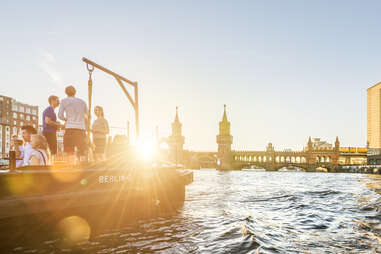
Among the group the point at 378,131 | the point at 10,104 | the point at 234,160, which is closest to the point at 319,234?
the point at 10,104

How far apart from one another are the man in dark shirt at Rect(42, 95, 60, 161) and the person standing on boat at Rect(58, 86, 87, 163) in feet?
0.92

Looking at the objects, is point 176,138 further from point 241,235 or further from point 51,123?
point 51,123

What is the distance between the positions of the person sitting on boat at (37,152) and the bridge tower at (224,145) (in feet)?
395

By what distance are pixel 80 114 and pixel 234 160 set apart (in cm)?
12716

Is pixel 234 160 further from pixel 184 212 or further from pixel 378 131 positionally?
pixel 184 212

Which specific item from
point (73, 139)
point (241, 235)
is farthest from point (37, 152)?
point (241, 235)

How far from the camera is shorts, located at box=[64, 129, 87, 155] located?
7402 mm

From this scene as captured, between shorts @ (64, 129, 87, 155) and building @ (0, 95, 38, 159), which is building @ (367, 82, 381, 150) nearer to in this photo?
building @ (0, 95, 38, 159)

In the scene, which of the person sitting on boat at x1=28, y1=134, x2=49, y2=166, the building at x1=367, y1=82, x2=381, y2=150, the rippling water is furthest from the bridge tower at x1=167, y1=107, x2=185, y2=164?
the person sitting on boat at x1=28, y1=134, x2=49, y2=166

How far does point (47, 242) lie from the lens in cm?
623

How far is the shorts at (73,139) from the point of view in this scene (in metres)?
7.40

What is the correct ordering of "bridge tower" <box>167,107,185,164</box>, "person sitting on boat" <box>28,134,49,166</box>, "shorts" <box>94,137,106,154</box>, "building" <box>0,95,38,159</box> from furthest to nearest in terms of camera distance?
1. "bridge tower" <box>167,107,185,164</box>
2. "building" <box>0,95,38,159</box>
3. "shorts" <box>94,137,106,154</box>
4. "person sitting on boat" <box>28,134,49,166</box>

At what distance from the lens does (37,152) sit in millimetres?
6570

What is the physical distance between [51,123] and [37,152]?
909mm
